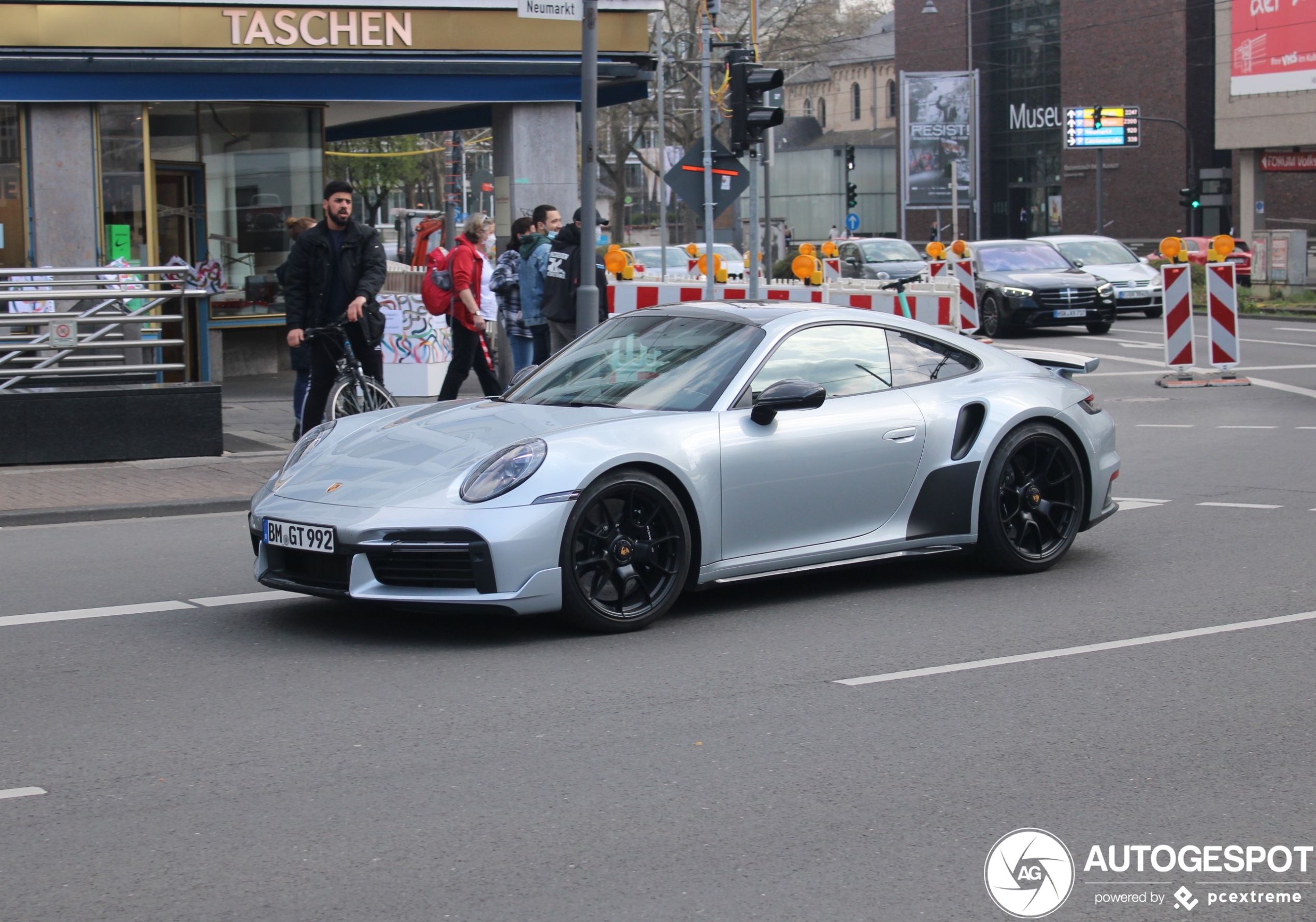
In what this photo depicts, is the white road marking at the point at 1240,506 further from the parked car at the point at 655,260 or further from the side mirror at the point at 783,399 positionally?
the parked car at the point at 655,260

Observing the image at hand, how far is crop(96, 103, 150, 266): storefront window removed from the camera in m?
16.4

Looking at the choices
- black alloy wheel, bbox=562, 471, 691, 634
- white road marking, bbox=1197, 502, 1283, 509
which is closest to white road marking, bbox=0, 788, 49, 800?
black alloy wheel, bbox=562, 471, 691, 634

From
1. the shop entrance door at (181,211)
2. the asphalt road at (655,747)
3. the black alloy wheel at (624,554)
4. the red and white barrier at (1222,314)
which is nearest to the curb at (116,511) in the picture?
the asphalt road at (655,747)

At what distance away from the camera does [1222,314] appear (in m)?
18.1

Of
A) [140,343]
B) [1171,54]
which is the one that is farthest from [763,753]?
[1171,54]

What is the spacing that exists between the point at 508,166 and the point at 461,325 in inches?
182

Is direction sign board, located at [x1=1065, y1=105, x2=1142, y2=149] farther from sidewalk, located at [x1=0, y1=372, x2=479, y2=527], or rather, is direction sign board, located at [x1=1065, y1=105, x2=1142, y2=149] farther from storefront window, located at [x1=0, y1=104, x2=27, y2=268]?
sidewalk, located at [x1=0, y1=372, x2=479, y2=527]

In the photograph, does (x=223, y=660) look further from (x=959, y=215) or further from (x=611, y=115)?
(x=959, y=215)

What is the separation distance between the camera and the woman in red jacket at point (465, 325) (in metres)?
13.5

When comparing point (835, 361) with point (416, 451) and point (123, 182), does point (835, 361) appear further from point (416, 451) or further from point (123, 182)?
point (123, 182)

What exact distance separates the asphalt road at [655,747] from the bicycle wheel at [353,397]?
2.85 metres

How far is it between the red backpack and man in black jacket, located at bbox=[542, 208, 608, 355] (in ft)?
2.87

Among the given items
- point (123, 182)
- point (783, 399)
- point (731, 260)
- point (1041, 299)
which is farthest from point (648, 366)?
point (731, 260)

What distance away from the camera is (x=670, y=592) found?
21.9 ft
